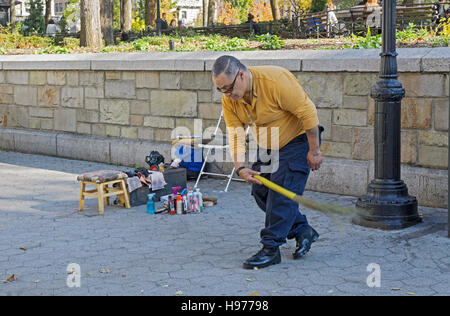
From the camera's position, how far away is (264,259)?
523 centimetres

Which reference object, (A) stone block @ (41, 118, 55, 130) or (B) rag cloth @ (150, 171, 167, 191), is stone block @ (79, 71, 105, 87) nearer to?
(A) stone block @ (41, 118, 55, 130)

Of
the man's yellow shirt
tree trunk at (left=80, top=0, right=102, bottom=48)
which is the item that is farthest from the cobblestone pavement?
tree trunk at (left=80, top=0, right=102, bottom=48)

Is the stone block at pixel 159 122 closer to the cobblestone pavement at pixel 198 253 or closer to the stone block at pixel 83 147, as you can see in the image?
the stone block at pixel 83 147

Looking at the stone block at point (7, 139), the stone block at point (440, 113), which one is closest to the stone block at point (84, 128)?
the stone block at point (7, 139)

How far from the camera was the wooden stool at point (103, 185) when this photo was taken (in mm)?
7344

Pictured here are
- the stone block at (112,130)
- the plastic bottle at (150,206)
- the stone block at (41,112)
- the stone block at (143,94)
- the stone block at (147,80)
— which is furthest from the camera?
the stone block at (41,112)

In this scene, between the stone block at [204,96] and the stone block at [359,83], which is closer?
the stone block at [359,83]

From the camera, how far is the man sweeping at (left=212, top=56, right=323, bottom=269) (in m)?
4.88

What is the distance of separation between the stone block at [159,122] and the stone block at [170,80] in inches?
17.6

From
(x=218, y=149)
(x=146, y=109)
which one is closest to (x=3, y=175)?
(x=146, y=109)

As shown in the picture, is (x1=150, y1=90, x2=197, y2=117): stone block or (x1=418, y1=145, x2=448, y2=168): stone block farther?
(x1=150, y1=90, x2=197, y2=117): stone block

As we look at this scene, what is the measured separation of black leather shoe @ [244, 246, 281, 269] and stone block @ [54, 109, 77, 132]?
6680 mm
